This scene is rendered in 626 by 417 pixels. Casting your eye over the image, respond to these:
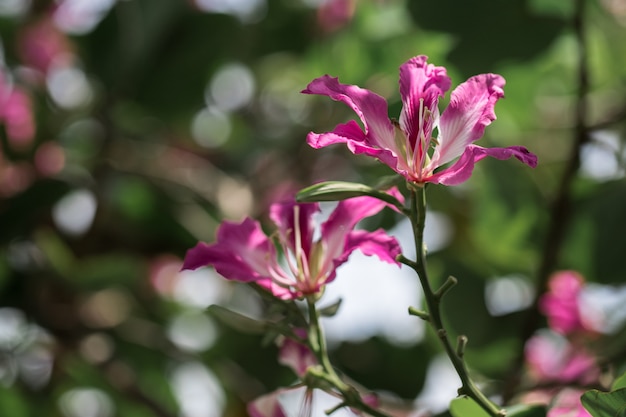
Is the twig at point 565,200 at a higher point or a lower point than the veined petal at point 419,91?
lower

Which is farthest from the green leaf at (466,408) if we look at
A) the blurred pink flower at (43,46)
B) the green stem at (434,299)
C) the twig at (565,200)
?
the blurred pink flower at (43,46)

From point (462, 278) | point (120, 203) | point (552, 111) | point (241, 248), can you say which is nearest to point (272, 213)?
point (241, 248)

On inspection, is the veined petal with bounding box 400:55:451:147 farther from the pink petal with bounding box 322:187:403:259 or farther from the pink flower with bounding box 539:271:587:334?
the pink flower with bounding box 539:271:587:334

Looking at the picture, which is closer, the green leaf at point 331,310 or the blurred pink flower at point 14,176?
the green leaf at point 331,310

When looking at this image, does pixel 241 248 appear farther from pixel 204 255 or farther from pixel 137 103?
pixel 137 103

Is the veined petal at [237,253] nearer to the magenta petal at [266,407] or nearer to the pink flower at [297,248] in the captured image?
the pink flower at [297,248]

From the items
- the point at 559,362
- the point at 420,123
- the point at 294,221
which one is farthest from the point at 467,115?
the point at 559,362

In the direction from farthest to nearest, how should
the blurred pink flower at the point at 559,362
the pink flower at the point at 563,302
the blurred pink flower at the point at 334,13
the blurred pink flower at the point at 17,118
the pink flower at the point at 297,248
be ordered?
1. the blurred pink flower at the point at 334,13
2. the blurred pink flower at the point at 17,118
3. the pink flower at the point at 563,302
4. the blurred pink flower at the point at 559,362
5. the pink flower at the point at 297,248

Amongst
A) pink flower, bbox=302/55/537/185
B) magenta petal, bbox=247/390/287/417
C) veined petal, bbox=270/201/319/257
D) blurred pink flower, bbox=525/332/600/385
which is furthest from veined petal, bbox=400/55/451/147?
blurred pink flower, bbox=525/332/600/385
